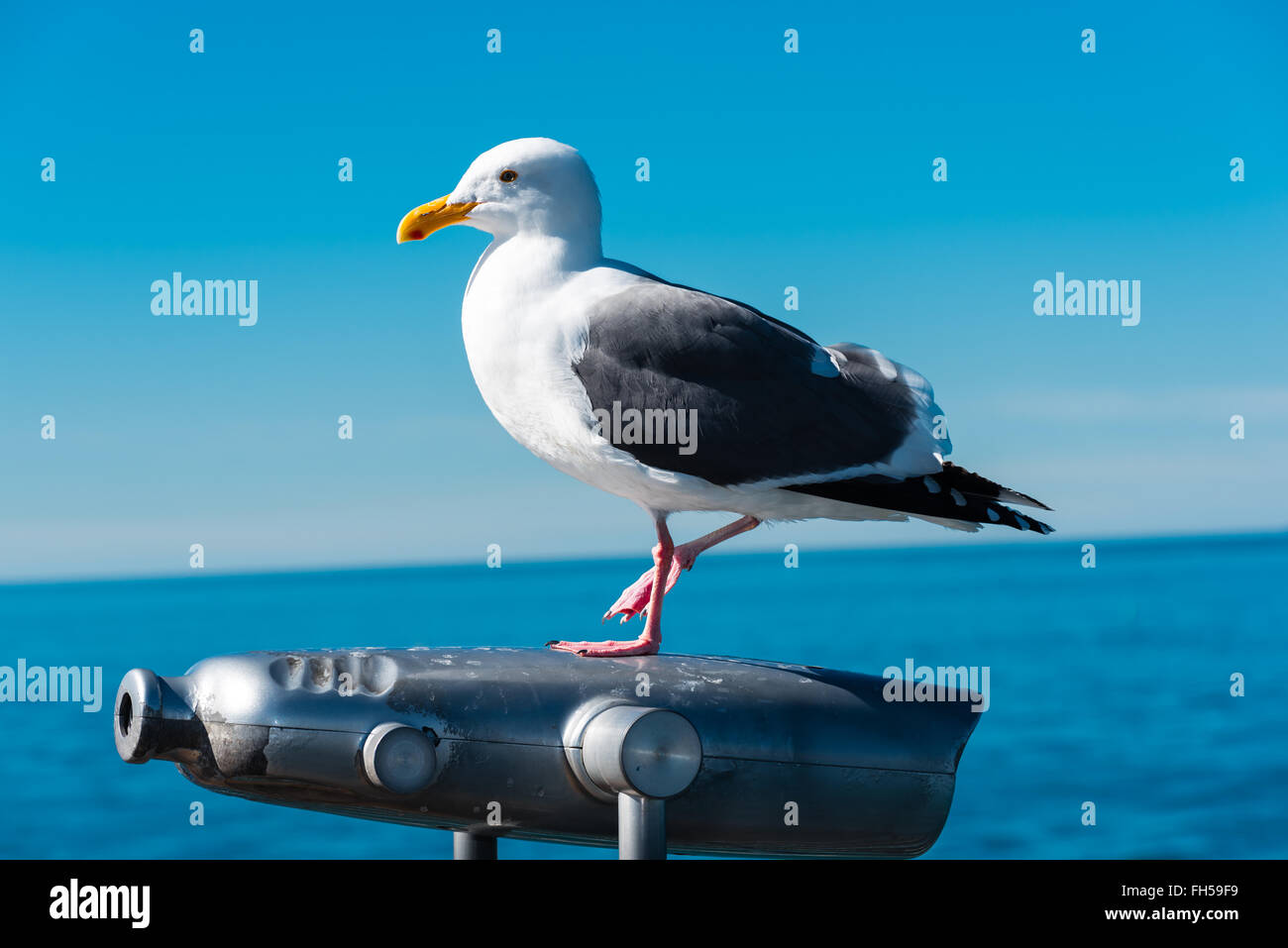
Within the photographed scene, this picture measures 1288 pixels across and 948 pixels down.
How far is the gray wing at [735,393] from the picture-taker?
4008mm

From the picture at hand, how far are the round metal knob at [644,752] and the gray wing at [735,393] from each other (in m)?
1.18

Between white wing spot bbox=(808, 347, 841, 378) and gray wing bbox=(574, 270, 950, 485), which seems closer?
gray wing bbox=(574, 270, 950, 485)

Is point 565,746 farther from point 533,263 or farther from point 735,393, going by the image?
point 533,263

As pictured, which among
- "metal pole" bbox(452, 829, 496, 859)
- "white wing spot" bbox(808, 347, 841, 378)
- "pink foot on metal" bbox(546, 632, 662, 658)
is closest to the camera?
"metal pole" bbox(452, 829, 496, 859)

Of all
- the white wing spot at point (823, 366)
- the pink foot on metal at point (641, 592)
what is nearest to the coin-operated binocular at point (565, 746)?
the pink foot on metal at point (641, 592)

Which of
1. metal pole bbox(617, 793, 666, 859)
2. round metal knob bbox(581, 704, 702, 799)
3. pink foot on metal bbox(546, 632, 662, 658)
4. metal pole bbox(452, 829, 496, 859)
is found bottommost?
metal pole bbox(452, 829, 496, 859)

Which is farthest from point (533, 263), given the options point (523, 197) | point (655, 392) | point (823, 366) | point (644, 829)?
point (644, 829)

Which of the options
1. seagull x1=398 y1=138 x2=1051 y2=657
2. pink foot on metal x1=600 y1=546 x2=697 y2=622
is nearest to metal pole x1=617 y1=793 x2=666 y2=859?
seagull x1=398 y1=138 x2=1051 y2=657

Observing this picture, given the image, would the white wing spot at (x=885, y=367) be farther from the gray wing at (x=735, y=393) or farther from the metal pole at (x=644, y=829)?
the metal pole at (x=644, y=829)

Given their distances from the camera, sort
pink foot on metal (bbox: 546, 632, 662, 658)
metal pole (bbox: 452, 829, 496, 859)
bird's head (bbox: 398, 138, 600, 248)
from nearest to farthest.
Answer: metal pole (bbox: 452, 829, 496, 859), pink foot on metal (bbox: 546, 632, 662, 658), bird's head (bbox: 398, 138, 600, 248)

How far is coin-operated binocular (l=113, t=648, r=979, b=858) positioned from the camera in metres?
2.89

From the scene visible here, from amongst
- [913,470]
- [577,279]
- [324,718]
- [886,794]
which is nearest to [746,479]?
[913,470]

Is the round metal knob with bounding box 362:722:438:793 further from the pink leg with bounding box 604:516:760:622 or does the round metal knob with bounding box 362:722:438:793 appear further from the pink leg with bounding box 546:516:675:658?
the pink leg with bounding box 604:516:760:622

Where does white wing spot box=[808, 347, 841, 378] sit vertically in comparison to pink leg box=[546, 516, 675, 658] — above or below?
above
